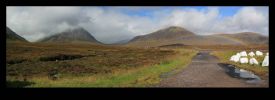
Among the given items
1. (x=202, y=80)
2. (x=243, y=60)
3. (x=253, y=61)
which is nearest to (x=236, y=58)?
(x=243, y=60)

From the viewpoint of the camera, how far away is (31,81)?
21234 mm

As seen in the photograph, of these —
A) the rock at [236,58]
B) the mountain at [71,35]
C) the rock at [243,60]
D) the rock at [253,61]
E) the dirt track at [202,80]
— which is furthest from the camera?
the rock at [236,58]

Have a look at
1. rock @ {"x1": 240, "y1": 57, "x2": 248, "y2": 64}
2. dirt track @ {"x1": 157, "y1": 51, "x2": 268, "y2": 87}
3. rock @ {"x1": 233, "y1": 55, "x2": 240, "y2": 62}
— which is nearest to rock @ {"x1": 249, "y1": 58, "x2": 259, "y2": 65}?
rock @ {"x1": 240, "y1": 57, "x2": 248, "y2": 64}

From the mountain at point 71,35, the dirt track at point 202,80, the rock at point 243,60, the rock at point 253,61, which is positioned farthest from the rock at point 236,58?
the mountain at point 71,35

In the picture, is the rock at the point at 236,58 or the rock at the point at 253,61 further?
the rock at the point at 236,58

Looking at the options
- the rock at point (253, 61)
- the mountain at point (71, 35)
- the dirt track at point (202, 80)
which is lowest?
the dirt track at point (202, 80)

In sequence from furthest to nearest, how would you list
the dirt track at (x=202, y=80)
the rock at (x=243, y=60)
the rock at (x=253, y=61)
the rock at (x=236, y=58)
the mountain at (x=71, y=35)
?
the rock at (x=236, y=58) → the mountain at (x=71, y=35) → the rock at (x=243, y=60) → the rock at (x=253, y=61) → the dirt track at (x=202, y=80)

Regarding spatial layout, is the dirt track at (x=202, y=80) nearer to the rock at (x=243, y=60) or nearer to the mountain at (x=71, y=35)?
the mountain at (x=71, y=35)

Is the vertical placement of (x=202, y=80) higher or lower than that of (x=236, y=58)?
lower

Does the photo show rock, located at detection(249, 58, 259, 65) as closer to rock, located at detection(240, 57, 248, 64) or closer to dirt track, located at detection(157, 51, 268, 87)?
rock, located at detection(240, 57, 248, 64)

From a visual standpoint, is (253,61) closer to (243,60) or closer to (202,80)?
(243,60)
